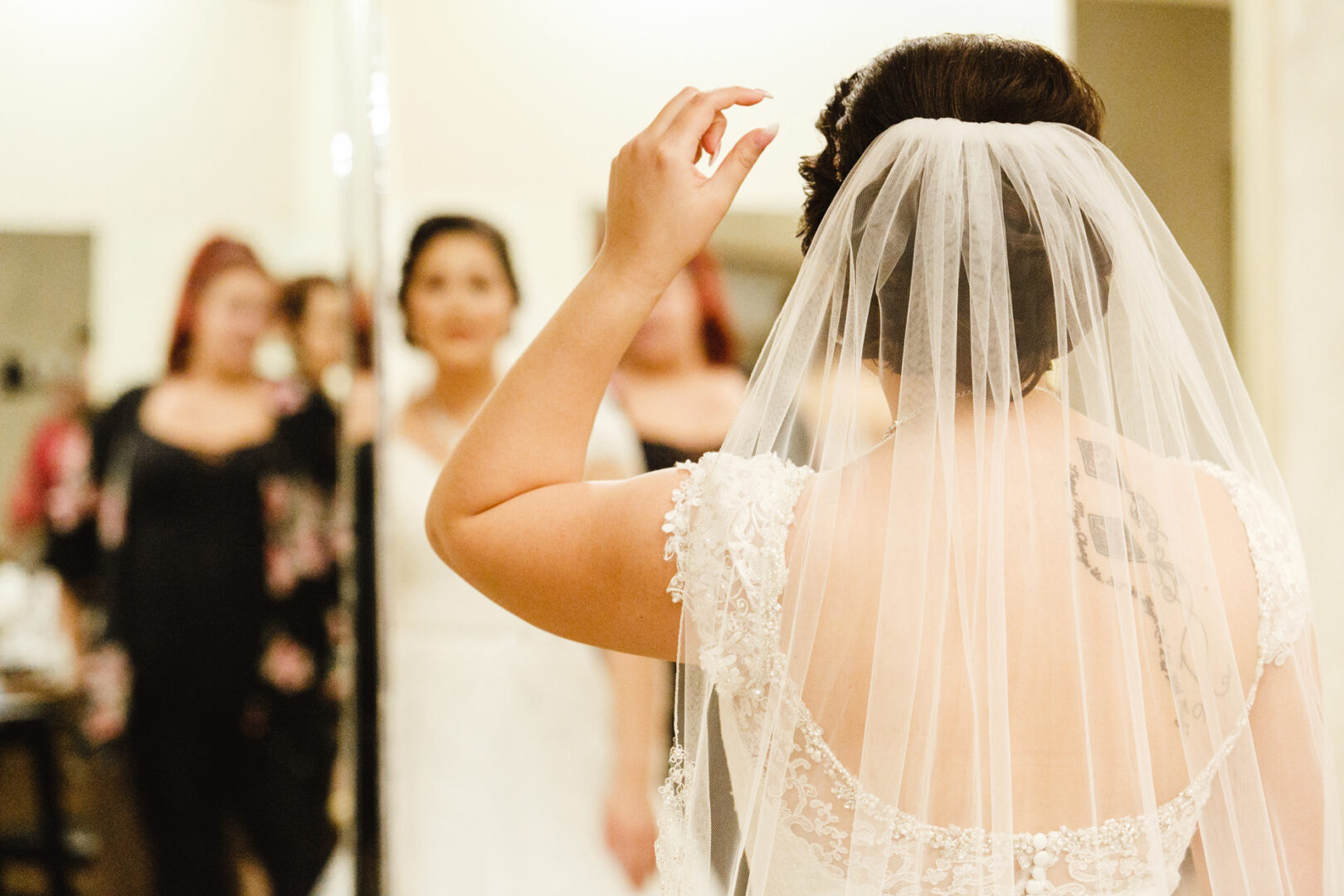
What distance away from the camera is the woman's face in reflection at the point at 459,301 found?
5.39 feet

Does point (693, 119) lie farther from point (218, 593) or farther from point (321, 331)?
point (218, 593)

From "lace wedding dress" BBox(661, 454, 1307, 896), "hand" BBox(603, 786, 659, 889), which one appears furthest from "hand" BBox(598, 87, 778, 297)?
"hand" BBox(603, 786, 659, 889)

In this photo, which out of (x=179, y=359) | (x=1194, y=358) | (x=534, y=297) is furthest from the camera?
(x=534, y=297)

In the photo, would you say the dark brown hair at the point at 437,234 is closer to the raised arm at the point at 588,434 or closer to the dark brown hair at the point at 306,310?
the dark brown hair at the point at 306,310

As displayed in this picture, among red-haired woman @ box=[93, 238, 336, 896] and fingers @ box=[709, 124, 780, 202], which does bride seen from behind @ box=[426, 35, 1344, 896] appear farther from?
red-haired woman @ box=[93, 238, 336, 896]

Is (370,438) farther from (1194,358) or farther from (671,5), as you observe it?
(1194,358)

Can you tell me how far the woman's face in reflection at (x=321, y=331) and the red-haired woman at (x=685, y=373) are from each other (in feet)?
1.44

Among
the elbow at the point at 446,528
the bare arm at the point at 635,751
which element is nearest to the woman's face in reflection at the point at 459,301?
the bare arm at the point at 635,751

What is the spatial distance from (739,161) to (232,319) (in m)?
Answer: 1.18

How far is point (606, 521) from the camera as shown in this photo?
2.03ft

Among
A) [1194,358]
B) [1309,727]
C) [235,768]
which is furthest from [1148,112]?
[235,768]

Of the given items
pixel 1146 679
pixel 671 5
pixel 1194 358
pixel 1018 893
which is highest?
pixel 671 5

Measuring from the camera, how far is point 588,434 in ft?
2.11

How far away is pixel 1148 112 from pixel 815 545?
56.9 inches
